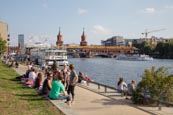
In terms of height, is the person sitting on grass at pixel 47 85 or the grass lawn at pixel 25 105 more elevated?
the person sitting on grass at pixel 47 85

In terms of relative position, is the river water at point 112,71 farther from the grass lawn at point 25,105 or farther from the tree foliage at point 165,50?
the tree foliage at point 165,50

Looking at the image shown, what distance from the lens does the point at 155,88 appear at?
16750 millimetres

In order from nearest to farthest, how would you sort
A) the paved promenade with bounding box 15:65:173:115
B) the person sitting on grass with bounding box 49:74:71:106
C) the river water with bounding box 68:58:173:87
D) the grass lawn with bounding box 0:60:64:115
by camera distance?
the grass lawn with bounding box 0:60:64:115
the paved promenade with bounding box 15:65:173:115
the person sitting on grass with bounding box 49:74:71:106
the river water with bounding box 68:58:173:87

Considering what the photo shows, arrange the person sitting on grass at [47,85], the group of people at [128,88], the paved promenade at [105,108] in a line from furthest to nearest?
1. the group of people at [128,88]
2. the person sitting on grass at [47,85]
3. the paved promenade at [105,108]

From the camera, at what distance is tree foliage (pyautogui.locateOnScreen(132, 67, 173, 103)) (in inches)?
656

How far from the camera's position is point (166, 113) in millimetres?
14539

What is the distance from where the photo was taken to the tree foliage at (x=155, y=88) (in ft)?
54.7

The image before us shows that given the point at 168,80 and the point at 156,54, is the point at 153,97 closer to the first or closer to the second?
the point at 168,80

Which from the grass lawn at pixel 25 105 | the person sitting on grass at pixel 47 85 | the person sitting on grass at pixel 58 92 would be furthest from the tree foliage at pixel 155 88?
the grass lawn at pixel 25 105

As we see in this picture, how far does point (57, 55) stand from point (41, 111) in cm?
6152

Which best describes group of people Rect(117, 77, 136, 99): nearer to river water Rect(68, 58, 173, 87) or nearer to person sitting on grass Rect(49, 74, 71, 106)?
river water Rect(68, 58, 173, 87)

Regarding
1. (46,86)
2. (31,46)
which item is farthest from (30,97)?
(31,46)

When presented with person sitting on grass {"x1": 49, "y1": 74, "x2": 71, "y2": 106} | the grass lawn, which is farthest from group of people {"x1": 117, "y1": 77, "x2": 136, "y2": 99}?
the grass lawn

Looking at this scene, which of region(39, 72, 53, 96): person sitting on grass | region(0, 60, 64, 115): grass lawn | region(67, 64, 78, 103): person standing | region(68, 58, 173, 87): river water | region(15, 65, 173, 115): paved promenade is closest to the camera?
region(0, 60, 64, 115): grass lawn
